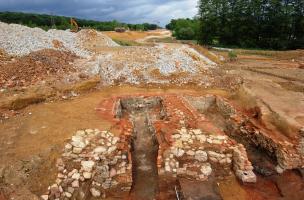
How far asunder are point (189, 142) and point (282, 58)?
2006 cm

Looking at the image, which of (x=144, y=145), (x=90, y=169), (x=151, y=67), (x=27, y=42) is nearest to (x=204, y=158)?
(x=144, y=145)

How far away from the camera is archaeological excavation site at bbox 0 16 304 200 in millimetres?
7727

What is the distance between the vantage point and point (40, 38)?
18.3 metres

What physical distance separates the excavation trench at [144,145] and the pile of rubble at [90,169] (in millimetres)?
549

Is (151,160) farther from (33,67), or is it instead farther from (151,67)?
(151,67)


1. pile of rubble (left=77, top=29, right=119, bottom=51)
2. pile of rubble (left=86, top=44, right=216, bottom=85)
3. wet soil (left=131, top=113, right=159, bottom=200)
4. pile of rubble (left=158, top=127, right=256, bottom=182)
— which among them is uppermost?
pile of rubble (left=77, top=29, right=119, bottom=51)

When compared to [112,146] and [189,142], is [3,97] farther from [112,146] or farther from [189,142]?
[189,142]

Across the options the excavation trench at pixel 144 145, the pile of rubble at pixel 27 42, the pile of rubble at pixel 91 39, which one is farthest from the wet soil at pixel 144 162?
the pile of rubble at pixel 91 39

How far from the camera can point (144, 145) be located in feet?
33.8

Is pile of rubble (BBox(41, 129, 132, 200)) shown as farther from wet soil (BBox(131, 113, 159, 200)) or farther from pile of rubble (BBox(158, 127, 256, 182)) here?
pile of rubble (BBox(158, 127, 256, 182))

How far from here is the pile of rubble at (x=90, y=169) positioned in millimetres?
7359

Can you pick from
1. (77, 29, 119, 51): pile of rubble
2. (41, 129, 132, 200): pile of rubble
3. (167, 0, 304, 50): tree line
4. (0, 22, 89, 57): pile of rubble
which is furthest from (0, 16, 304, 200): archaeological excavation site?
(167, 0, 304, 50): tree line

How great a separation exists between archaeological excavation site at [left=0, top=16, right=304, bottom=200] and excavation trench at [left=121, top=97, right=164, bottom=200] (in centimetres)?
4

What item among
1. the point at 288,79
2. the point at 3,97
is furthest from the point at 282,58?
the point at 3,97
